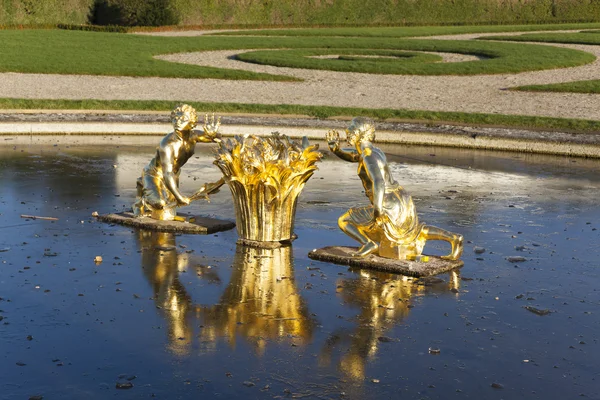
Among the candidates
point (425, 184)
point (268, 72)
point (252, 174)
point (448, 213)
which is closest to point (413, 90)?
point (268, 72)

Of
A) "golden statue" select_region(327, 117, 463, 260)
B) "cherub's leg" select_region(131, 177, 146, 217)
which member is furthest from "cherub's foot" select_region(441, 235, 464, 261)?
"cherub's leg" select_region(131, 177, 146, 217)

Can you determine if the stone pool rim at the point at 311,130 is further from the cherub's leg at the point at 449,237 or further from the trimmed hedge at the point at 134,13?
the trimmed hedge at the point at 134,13

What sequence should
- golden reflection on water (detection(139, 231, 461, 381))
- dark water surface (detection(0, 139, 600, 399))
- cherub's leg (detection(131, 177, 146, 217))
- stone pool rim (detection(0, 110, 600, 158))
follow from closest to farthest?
dark water surface (detection(0, 139, 600, 399)) → golden reflection on water (detection(139, 231, 461, 381)) → cherub's leg (detection(131, 177, 146, 217)) → stone pool rim (detection(0, 110, 600, 158))

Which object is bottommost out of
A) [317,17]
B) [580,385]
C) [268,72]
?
[580,385]

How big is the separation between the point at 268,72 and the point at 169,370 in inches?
911

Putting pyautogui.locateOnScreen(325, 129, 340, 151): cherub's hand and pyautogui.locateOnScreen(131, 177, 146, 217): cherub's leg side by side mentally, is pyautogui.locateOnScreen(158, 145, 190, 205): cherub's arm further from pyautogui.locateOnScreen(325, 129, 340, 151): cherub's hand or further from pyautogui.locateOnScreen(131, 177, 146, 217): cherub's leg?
pyautogui.locateOnScreen(325, 129, 340, 151): cherub's hand

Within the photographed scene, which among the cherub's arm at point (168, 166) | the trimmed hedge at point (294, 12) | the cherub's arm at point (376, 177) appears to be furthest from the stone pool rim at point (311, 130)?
the trimmed hedge at point (294, 12)

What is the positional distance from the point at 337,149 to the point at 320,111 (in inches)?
447

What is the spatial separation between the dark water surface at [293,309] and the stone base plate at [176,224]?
151 millimetres

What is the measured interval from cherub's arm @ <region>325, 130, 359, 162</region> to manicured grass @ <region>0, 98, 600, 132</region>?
10.3 meters

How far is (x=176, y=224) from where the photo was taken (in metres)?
10.8

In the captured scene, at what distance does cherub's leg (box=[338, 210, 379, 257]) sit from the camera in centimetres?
932

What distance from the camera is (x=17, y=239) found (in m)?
10.1

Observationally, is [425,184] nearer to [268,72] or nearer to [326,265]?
[326,265]
